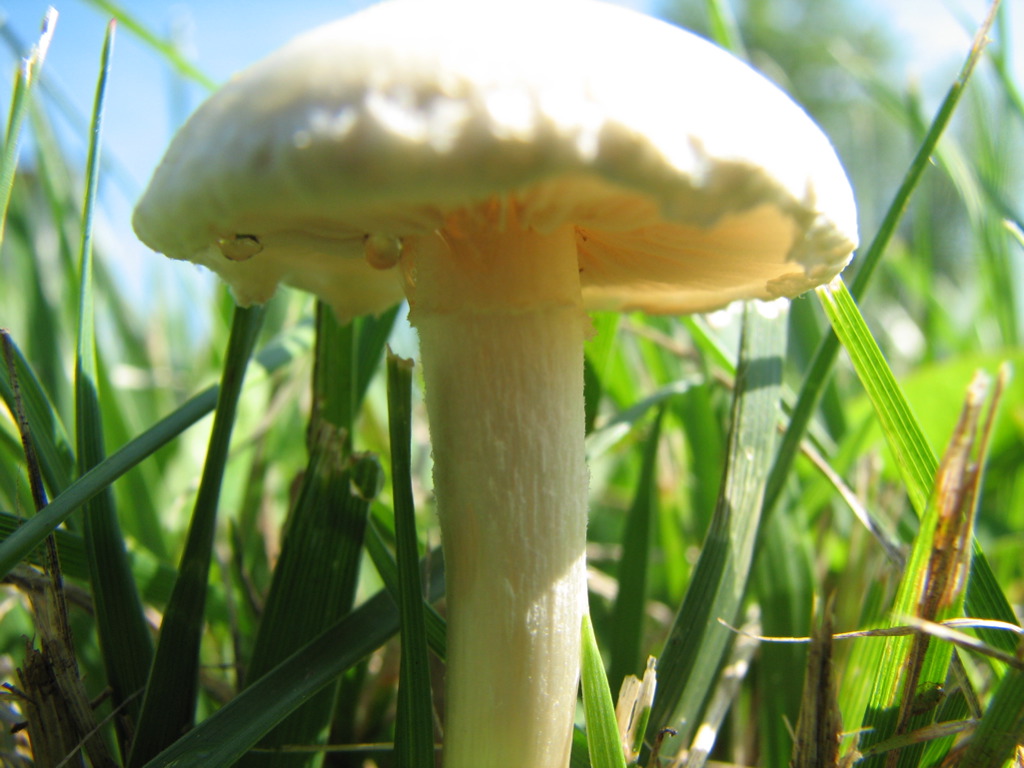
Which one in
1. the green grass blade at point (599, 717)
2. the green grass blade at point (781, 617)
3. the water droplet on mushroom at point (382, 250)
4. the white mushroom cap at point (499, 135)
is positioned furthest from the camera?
the green grass blade at point (781, 617)

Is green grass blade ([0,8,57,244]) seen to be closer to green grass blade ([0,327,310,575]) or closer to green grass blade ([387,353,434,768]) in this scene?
green grass blade ([0,327,310,575])

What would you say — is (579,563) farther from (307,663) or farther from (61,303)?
(61,303)

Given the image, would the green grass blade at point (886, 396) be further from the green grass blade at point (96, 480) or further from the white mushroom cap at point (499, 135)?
the green grass blade at point (96, 480)

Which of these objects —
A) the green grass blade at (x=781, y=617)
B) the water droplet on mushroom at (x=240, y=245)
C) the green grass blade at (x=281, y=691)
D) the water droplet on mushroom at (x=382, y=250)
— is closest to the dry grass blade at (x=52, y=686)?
the green grass blade at (x=281, y=691)

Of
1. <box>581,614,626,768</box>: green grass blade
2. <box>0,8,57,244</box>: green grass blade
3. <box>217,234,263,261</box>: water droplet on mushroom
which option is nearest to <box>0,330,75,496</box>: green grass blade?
<box>0,8,57,244</box>: green grass blade

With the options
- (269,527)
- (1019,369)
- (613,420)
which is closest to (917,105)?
(1019,369)

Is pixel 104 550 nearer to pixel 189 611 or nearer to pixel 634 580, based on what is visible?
pixel 189 611
